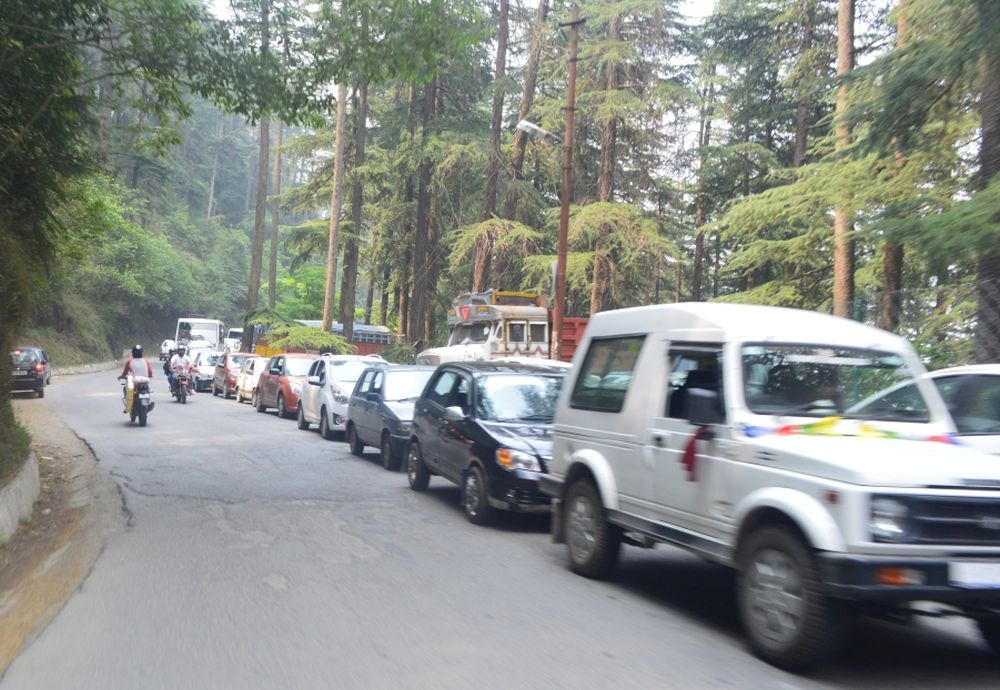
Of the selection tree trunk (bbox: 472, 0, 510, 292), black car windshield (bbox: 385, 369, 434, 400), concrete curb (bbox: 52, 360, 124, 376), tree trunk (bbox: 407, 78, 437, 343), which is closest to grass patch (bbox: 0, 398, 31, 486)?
black car windshield (bbox: 385, 369, 434, 400)

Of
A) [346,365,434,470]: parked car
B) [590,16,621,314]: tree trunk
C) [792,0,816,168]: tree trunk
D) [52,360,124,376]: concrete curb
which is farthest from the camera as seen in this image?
[52,360,124,376]: concrete curb

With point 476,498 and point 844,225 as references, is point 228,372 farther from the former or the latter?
point 476,498

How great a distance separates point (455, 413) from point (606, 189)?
20.6 m

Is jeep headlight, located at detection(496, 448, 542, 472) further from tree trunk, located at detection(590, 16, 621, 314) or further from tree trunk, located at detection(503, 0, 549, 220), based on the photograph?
tree trunk, located at detection(503, 0, 549, 220)

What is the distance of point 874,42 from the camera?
23562 millimetres

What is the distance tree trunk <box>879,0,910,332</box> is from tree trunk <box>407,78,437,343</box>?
18698mm

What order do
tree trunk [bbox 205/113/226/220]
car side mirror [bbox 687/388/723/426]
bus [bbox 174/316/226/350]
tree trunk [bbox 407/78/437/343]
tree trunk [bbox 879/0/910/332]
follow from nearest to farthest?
car side mirror [bbox 687/388/723/426] < tree trunk [bbox 879/0/910/332] < tree trunk [bbox 407/78/437/343] < bus [bbox 174/316/226/350] < tree trunk [bbox 205/113/226/220]

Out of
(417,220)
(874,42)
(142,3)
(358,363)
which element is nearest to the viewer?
(142,3)

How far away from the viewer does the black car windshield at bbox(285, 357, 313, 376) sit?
24.7 m

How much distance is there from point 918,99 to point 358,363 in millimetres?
12154

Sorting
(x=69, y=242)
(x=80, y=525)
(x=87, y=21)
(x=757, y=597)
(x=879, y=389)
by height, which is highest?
(x=87, y=21)

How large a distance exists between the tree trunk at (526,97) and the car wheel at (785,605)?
27.3 m

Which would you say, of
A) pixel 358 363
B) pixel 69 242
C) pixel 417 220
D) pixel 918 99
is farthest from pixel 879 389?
pixel 417 220

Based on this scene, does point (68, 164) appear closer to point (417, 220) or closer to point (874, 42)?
point (874, 42)
